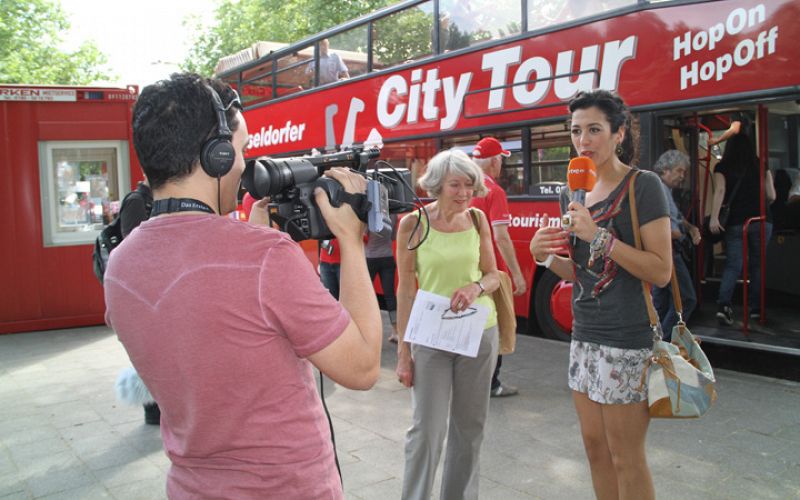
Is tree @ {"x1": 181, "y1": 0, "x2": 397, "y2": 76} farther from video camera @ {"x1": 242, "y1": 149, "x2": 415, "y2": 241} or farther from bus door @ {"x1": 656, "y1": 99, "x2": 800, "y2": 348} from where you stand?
video camera @ {"x1": 242, "y1": 149, "x2": 415, "y2": 241}

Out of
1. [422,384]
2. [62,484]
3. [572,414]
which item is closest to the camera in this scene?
[422,384]

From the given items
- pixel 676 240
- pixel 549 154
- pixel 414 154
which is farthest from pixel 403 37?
pixel 676 240

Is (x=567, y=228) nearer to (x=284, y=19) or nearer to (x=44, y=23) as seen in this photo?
(x=284, y=19)

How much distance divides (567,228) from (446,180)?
2.99 feet

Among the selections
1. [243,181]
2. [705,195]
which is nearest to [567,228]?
[243,181]

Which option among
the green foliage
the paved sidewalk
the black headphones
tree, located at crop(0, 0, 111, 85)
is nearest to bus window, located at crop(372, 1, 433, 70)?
the green foliage

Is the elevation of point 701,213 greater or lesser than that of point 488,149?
lesser

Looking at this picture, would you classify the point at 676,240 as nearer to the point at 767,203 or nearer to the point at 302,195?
the point at 767,203

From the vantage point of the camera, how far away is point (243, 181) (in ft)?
5.45

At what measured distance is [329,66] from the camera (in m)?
9.92

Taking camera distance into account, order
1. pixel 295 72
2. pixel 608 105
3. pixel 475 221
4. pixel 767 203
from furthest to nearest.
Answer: pixel 295 72
pixel 767 203
pixel 475 221
pixel 608 105

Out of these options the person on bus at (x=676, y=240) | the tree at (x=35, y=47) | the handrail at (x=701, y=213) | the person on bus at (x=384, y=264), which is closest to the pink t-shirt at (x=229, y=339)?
the person on bus at (x=676, y=240)

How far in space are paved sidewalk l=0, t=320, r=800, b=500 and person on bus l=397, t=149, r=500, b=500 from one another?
731 millimetres

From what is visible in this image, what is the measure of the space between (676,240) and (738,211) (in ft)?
3.83
